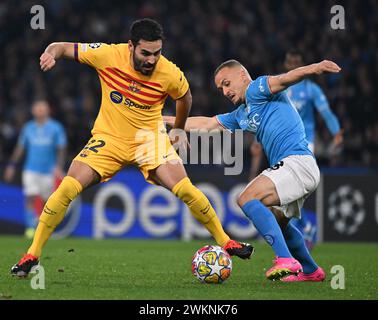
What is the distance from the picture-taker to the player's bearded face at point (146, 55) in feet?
23.7

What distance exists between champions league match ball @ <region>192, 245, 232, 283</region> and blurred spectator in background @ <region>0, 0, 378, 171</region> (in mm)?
7977

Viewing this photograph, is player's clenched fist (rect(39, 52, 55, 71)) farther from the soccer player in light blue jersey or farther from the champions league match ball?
the champions league match ball

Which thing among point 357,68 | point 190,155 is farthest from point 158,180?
point 357,68

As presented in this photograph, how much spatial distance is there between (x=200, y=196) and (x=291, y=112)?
1.06 m

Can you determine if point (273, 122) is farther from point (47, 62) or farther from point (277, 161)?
point (47, 62)

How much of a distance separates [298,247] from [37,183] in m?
7.85

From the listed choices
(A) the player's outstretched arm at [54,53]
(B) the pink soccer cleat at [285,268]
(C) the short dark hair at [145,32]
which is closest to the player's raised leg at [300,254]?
(B) the pink soccer cleat at [285,268]

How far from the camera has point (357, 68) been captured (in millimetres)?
16125

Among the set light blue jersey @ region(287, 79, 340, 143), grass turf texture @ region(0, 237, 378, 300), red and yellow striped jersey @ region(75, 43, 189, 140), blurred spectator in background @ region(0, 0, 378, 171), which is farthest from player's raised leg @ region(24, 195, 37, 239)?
red and yellow striped jersey @ region(75, 43, 189, 140)

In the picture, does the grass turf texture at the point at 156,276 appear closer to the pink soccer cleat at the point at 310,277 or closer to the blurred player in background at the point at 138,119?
the pink soccer cleat at the point at 310,277

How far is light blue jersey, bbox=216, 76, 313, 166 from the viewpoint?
707 centimetres

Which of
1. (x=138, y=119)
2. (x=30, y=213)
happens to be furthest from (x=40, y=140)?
(x=138, y=119)
